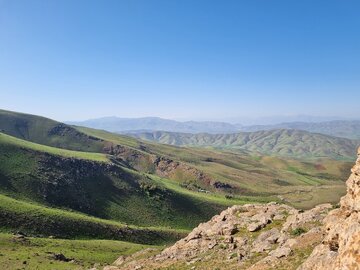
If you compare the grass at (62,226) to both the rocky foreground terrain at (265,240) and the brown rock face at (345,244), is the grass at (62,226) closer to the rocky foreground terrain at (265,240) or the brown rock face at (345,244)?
the rocky foreground terrain at (265,240)

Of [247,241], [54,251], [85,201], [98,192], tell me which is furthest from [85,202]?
[247,241]

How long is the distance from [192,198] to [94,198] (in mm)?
44469

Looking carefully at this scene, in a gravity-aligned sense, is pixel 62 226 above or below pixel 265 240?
below

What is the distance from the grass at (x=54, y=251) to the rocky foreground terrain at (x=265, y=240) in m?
18.4

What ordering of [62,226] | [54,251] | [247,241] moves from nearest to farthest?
[247,241]
[54,251]
[62,226]

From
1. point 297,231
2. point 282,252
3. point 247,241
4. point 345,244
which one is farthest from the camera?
point 247,241

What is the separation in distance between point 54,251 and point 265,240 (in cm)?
5823

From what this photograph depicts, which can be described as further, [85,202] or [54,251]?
[85,202]

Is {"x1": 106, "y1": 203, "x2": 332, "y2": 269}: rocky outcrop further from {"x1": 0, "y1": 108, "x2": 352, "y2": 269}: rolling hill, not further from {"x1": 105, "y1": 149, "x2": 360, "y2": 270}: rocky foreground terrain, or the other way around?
{"x1": 0, "y1": 108, "x2": 352, "y2": 269}: rolling hill

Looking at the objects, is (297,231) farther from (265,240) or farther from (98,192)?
(98,192)

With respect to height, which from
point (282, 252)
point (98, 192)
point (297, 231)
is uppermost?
point (297, 231)

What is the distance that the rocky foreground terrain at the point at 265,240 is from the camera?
21.6 meters

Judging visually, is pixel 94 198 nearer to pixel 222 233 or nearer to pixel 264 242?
pixel 222 233

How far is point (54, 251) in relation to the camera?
Answer: 81.4 m
